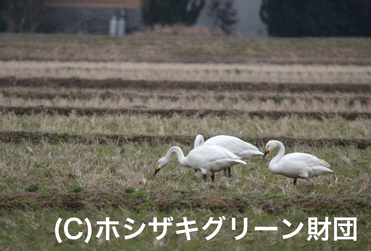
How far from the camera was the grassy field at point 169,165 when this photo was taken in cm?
440

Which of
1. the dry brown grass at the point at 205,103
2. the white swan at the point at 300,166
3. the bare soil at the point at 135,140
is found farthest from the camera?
the dry brown grass at the point at 205,103

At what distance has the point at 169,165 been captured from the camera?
22.3ft

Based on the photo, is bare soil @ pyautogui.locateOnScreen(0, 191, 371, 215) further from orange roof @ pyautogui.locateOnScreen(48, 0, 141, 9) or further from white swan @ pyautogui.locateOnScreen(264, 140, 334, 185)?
orange roof @ pyautogui.locateOnScreen(48, 0, 141, 9)

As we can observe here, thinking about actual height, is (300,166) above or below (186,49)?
above

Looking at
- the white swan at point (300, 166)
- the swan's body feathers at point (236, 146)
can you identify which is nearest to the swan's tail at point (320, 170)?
the white swan at point (300, 166)

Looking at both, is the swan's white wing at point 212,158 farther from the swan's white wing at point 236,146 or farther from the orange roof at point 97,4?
→ the orange roof at point 97,4

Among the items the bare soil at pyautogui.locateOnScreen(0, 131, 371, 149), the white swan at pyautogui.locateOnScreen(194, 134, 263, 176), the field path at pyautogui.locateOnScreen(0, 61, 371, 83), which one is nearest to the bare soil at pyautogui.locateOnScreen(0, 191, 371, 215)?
the white swan at pyautogui.locateOnScreen(194, 134, 263, 176)

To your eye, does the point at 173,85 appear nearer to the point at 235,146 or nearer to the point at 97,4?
the point at 235,146

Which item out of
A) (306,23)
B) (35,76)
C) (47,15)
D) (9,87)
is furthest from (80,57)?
(306,23)

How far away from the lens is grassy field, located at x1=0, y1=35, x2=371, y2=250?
14.4 ft

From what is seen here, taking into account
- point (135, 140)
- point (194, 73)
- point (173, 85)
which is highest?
point (135, 140)

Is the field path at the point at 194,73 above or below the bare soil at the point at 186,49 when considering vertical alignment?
above

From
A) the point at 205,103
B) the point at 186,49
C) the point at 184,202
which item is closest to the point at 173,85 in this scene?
the point at 205,103

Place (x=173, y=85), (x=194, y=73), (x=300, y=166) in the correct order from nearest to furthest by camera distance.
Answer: (x=300, y=166) → (x=173, y=85) → (x=194, y=73)
